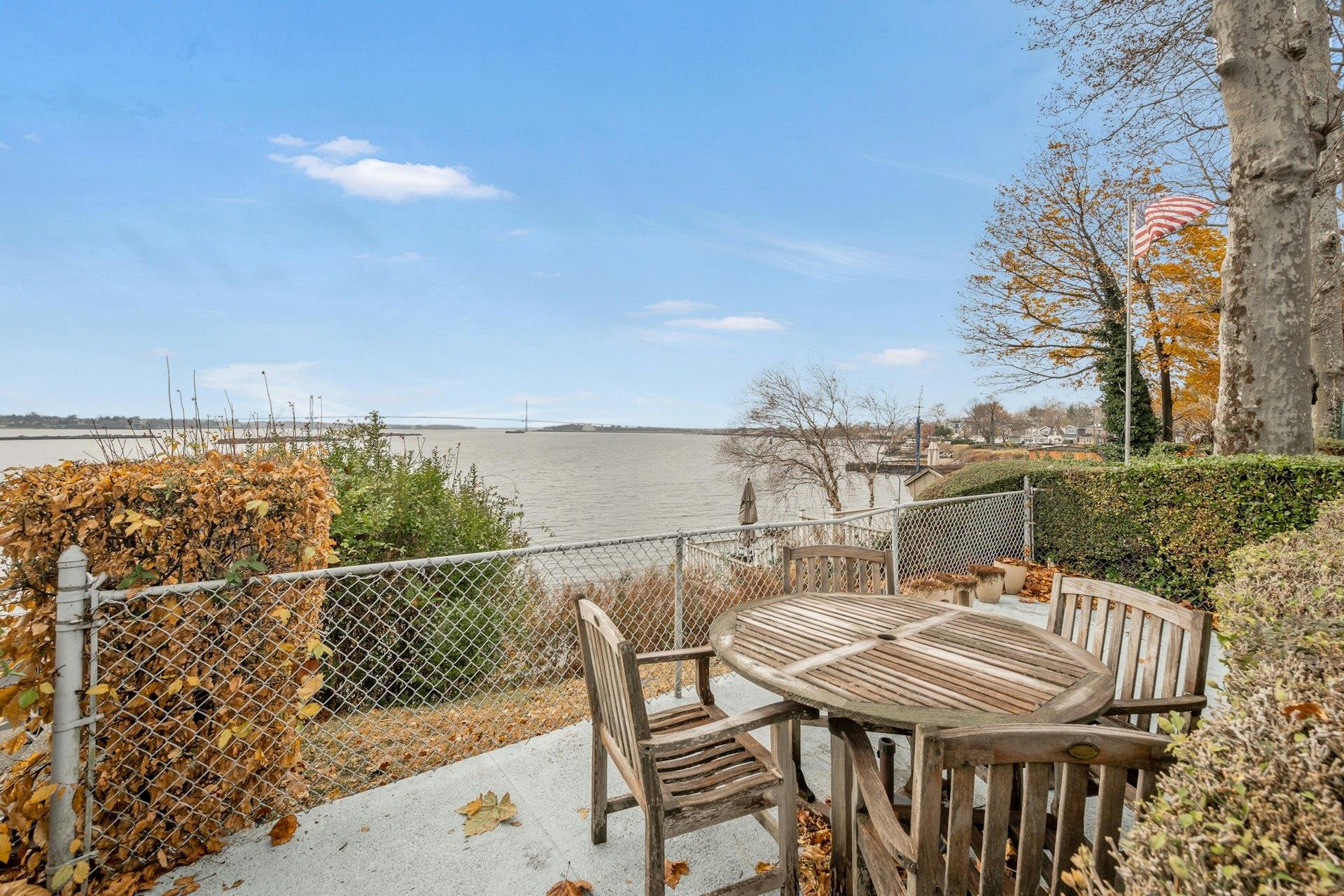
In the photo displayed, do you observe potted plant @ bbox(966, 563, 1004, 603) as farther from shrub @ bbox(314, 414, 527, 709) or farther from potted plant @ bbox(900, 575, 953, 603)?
shrub @ bbox(314, 414, 527, 709)

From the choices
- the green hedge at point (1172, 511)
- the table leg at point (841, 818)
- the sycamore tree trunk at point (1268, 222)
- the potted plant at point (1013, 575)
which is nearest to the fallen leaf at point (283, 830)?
the table leg at point (841, 818)

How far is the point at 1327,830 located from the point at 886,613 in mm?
1971

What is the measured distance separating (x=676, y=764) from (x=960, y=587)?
4.09 meters

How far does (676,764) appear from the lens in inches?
76.7

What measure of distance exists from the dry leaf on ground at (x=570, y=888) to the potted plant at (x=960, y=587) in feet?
13.1

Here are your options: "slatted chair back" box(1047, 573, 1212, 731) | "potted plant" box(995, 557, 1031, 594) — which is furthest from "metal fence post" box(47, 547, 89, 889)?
"potted plant" box(995, 557, 1031, 594)

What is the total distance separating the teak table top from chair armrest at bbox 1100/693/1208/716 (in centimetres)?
8

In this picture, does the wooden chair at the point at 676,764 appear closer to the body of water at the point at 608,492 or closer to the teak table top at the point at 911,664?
the teak table top at the point at 911,664

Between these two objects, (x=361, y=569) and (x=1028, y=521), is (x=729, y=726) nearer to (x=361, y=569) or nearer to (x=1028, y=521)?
(x=361, y=569)

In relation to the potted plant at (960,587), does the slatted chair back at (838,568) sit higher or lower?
higher

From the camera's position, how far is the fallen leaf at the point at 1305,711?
0.85 metres

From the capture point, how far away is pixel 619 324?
35.3 metres

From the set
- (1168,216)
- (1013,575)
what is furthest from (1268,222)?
(1013,575)

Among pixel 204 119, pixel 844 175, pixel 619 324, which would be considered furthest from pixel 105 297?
pixel 619 324
